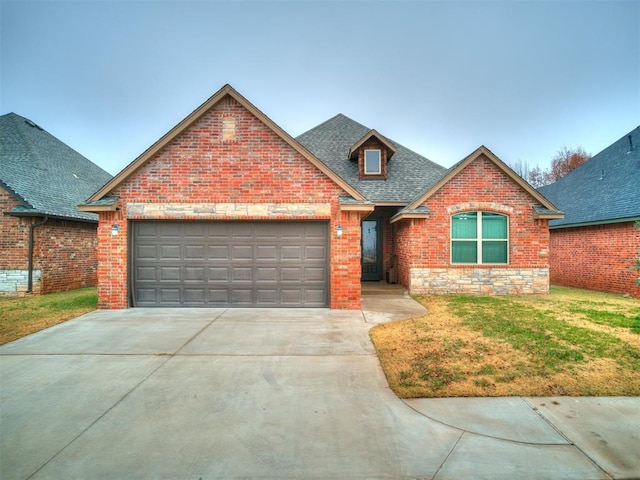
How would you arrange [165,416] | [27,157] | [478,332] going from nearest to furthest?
[165,416] < [478,332] < [27,157]

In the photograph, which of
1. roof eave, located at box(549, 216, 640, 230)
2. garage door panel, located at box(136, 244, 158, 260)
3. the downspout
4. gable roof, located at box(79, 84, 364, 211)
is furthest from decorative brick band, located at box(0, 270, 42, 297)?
roof eave, located at box(549, 216, 640, 230)

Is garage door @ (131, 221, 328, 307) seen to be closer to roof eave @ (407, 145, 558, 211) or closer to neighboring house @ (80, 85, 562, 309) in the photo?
neighboring house @ (80, 85, 562, 309)

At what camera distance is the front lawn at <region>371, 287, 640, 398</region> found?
4.35 m

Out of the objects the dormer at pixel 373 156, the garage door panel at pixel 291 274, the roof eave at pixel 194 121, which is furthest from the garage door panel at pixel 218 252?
the dormer at pixel 373 156

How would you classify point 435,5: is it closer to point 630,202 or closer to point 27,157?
point 630,202

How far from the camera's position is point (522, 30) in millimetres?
15461

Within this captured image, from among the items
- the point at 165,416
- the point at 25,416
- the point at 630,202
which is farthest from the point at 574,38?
the point at 25,416

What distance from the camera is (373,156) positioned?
15.2m

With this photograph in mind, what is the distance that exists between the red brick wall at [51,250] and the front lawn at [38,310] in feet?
3.15

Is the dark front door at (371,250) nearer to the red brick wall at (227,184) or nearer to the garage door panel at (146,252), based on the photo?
the red brick wall at (227,184)

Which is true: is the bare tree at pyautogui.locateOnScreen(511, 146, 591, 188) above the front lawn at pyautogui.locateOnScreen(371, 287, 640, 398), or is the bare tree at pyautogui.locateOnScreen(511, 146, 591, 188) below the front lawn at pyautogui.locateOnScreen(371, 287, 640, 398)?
above

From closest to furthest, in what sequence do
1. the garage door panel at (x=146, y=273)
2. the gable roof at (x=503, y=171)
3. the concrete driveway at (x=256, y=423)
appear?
the concrete driveway at (x=256, y=423) < the garage door panel at (x=146, y=273) < the gable roof at (x=503, y=171)

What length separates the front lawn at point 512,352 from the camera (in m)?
4.35

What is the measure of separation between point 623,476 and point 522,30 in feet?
62.1
